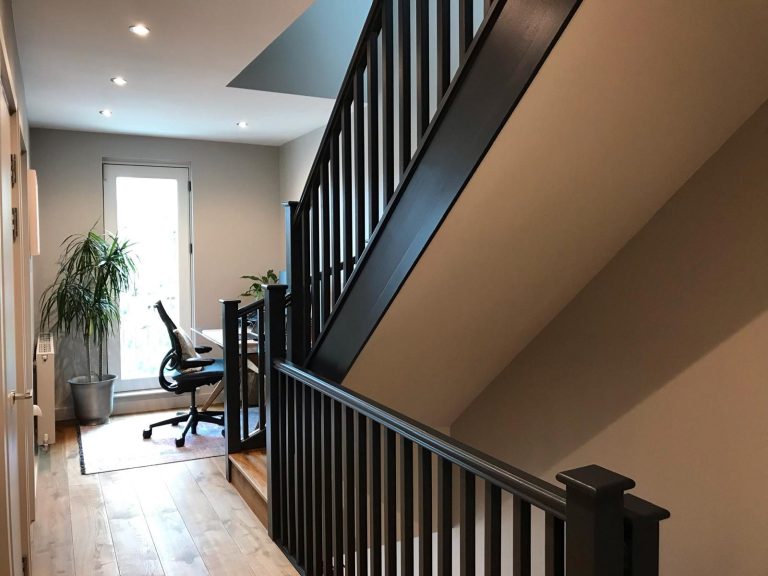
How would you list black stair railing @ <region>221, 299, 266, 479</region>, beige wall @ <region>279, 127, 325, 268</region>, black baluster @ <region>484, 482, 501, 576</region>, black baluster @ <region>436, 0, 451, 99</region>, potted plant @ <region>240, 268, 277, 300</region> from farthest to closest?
1. potted plant @ <region>240, 268, 277, 300</region>
2. beige wall @ <region>279, 127, 325, 268</region>
3. black stair railing @ <region>221, 299, 266, 479</region>
4. black baluster @ <region>436, 0, 451, 99</region>
5. black baluster @ <region>484, 482, 501, 576</region>

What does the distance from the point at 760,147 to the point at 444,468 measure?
1.51m

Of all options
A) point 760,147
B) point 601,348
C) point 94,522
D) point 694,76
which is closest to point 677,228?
point 760,147

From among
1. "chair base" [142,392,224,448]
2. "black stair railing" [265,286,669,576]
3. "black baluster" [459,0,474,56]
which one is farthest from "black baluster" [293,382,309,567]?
"chair base" [142,392,224,448]

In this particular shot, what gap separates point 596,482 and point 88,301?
4.78 m

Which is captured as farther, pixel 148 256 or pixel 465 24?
pixel 148 256

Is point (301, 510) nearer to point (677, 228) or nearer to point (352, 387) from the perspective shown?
point (352, 387)

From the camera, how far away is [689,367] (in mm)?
2379

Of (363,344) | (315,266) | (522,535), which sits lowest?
(522,535)

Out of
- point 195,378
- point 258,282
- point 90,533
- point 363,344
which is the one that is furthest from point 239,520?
point 258,282

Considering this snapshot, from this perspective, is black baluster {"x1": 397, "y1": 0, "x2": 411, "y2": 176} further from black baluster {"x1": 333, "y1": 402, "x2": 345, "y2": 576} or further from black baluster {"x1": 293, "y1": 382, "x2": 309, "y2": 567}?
black baluster {"x1": 293, "y1": 382, "x2": 309, "y2": 567}

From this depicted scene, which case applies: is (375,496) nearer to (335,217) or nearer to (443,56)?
(335,217)

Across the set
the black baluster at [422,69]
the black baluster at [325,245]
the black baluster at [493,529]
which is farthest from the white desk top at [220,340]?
the black baluster at [493,529]

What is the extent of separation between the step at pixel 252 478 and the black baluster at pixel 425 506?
1.58 metres

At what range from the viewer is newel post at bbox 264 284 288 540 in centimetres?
289
